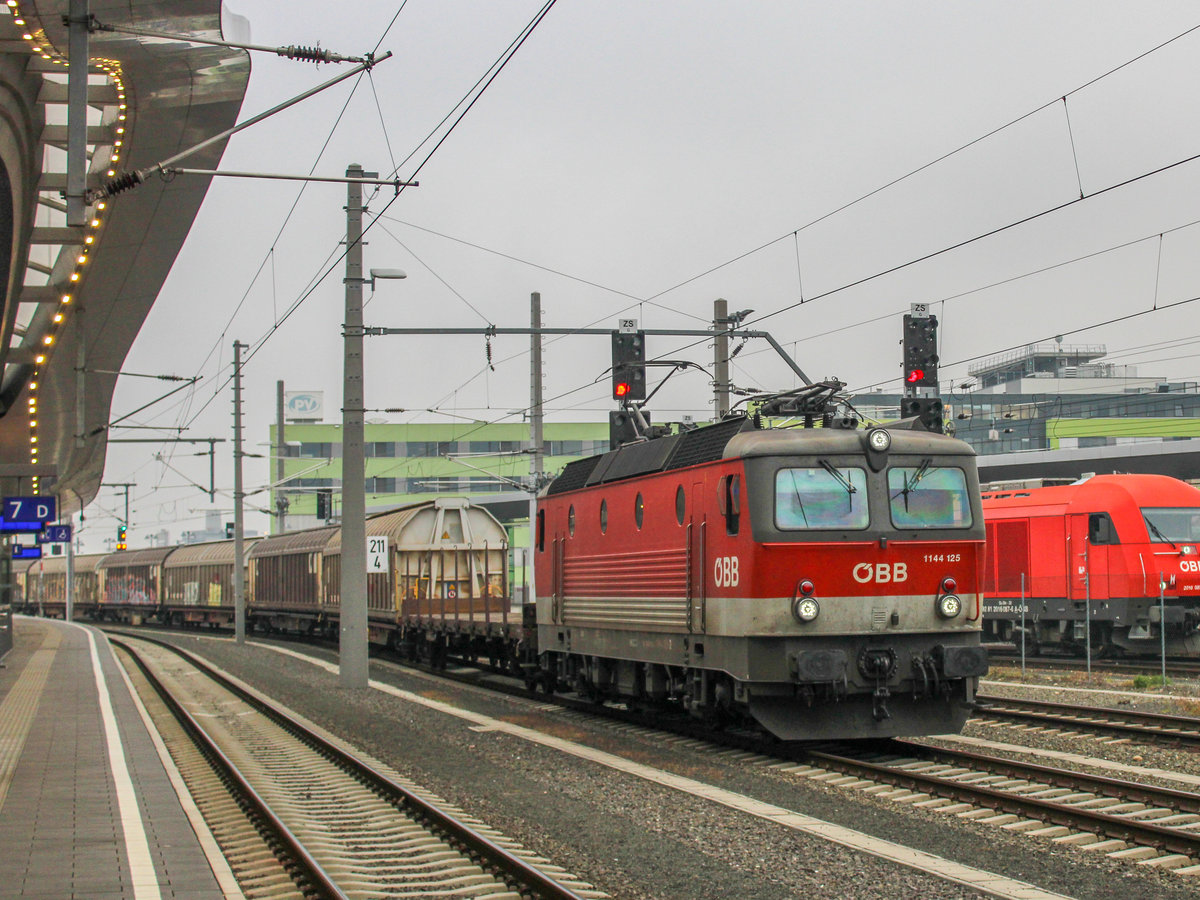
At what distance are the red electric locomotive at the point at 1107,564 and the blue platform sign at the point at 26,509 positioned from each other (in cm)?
1904

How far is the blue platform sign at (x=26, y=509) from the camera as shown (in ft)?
88.4

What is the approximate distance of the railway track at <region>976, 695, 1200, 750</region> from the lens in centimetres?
1418

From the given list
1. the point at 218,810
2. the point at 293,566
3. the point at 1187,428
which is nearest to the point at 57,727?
the point at 218,810

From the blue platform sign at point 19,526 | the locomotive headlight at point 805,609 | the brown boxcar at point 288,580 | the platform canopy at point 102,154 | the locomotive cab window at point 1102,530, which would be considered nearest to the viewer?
the platform canopy at point 102,154

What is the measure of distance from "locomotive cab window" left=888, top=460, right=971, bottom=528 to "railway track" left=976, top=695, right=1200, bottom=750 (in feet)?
6.91

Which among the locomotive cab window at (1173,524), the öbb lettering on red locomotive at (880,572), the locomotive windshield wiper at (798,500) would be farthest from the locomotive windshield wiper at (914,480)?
the locomotive cab window at (1173,524)

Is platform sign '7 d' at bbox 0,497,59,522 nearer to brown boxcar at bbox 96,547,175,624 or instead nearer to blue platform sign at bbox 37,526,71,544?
blue platform sign at bbox 37,526,71,544

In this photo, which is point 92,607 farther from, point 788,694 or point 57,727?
point 788,694

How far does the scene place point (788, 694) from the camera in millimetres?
13203

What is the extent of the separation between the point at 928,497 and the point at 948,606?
110cm

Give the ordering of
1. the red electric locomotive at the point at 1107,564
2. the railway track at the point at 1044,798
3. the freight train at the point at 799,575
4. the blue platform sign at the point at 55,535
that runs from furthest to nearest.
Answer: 1. the blue platform sign at the point at 55,535
2. the red electric locomotive at the point at 1107,564
3. the freight train at the point at 799,575
4. the railway track at the point at 1044,798

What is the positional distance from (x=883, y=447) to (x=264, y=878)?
23.7 ft

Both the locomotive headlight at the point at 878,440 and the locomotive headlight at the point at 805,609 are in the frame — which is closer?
the locomotive headlight at the point at 805,609

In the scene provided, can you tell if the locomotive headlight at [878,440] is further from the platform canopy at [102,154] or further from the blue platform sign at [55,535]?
the blue platform sign at [55,535]
